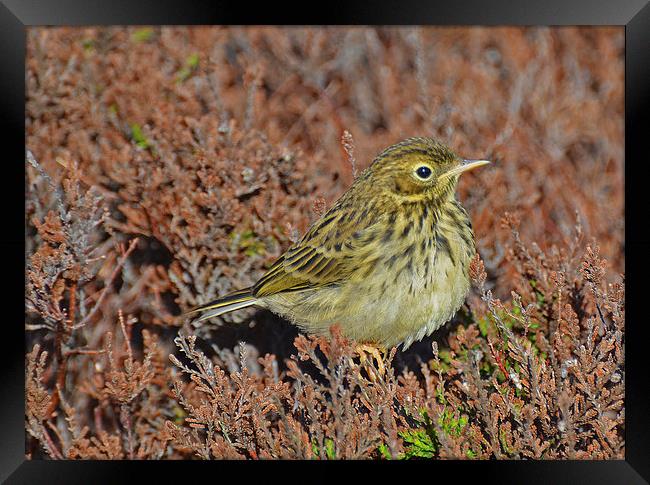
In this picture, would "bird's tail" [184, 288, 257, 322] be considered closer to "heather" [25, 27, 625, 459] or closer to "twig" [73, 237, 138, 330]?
"heather" [25, 27, 625, 459]

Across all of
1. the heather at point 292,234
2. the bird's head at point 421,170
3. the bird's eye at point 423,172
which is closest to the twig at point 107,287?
the heather at point 292,234

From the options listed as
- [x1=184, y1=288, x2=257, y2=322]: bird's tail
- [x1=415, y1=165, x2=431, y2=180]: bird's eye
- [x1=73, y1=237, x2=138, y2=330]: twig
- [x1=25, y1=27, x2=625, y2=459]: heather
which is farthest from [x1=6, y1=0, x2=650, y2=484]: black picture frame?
[x1=184, y1=288, x2=257, y2=322]: bird's tail

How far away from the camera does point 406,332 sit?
428cm

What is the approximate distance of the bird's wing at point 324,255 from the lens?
4500 millimetres

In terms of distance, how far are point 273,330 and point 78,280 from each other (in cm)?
129

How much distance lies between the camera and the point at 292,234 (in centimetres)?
513

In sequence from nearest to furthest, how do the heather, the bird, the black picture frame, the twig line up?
the black picture frame < the heather < the bird < the twig

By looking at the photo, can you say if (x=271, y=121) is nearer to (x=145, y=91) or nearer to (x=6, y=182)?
(x=145, y=91)

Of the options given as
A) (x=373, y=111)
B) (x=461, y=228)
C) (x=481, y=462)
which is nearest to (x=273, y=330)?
(x=461, y=228)

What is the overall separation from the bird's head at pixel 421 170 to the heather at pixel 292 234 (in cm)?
51

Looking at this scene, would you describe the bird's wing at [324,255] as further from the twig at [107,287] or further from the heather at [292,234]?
the twig at [107,287]

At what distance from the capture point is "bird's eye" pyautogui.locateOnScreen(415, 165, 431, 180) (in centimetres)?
449
